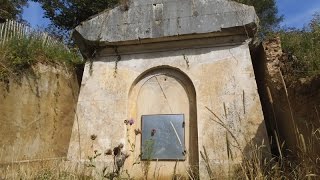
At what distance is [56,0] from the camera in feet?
60.0

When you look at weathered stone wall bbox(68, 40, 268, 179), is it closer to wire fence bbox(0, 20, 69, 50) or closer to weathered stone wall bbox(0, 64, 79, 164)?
weathered stone wall bbox(0, 64, 79, 164)

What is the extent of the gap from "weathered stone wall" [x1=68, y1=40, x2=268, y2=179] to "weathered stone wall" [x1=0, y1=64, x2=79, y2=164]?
53 cm

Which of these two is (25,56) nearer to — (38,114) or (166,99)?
(38,114)

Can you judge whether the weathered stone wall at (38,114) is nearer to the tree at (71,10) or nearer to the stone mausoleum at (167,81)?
the stone mausoleum at (167,81)

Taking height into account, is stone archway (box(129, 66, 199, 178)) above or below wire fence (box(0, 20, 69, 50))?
below

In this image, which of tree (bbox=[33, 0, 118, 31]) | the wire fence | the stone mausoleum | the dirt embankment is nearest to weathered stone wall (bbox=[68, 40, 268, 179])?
the stone mausoleum

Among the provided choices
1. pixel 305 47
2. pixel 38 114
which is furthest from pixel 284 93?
pixel 38 114

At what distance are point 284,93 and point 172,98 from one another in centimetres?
246

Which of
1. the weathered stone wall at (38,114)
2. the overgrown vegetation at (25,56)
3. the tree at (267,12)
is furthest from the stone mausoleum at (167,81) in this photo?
the tree at (267,12)

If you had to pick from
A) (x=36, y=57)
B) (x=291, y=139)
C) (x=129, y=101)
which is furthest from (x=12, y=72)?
(x=291, y=139)

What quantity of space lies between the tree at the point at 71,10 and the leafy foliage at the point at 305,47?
11.3 m

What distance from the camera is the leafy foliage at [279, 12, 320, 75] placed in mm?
6089

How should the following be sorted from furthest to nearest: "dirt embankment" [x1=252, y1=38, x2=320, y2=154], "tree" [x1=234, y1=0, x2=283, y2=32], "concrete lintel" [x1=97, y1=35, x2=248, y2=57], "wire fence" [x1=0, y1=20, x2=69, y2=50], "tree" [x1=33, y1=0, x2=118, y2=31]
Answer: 1. "tree" [x1=234, y1=0, x2=283, y2=32]
2. "tree" [x1=33, y1=0, x2=118, y2=31]
3. "wire fence" [x1=0, y1=20, x2=69, y2=50]
4. "concrete lintel" [x1=97, y1=35, x2=248, y2=57]
5. "dirt embankment" [x1=252, y1=38, x2=320, y2=154]

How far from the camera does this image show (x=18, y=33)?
29.1 ft
